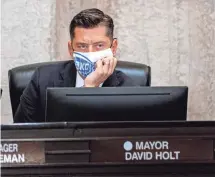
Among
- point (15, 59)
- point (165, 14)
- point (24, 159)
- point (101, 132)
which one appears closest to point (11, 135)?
point (24, 159)

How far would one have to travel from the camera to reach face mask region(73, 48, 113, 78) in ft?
5.88

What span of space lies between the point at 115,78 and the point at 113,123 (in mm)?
855

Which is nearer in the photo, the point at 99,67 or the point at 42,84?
the point at 99,67

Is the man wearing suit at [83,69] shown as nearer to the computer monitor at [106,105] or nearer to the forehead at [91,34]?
the forehead at [91,34]

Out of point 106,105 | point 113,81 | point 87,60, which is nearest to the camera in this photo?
point 106,105

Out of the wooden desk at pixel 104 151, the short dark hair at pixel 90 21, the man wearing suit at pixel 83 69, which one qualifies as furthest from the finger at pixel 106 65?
the wooden desk at pixel 104 151

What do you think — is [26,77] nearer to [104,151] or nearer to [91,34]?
[91,34]

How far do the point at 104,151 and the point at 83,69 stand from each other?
0.75m

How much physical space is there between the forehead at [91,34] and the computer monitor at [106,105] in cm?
66

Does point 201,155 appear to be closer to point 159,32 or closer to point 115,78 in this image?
point 115,78

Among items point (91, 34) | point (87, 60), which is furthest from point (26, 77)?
point (87, 60)

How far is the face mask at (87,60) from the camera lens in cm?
179

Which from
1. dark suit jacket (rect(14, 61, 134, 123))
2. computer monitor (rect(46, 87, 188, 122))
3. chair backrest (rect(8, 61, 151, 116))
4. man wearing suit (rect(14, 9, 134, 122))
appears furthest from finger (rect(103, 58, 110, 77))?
computer monitor (rect(46, 87, 188, 122))

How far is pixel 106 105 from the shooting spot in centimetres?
134
